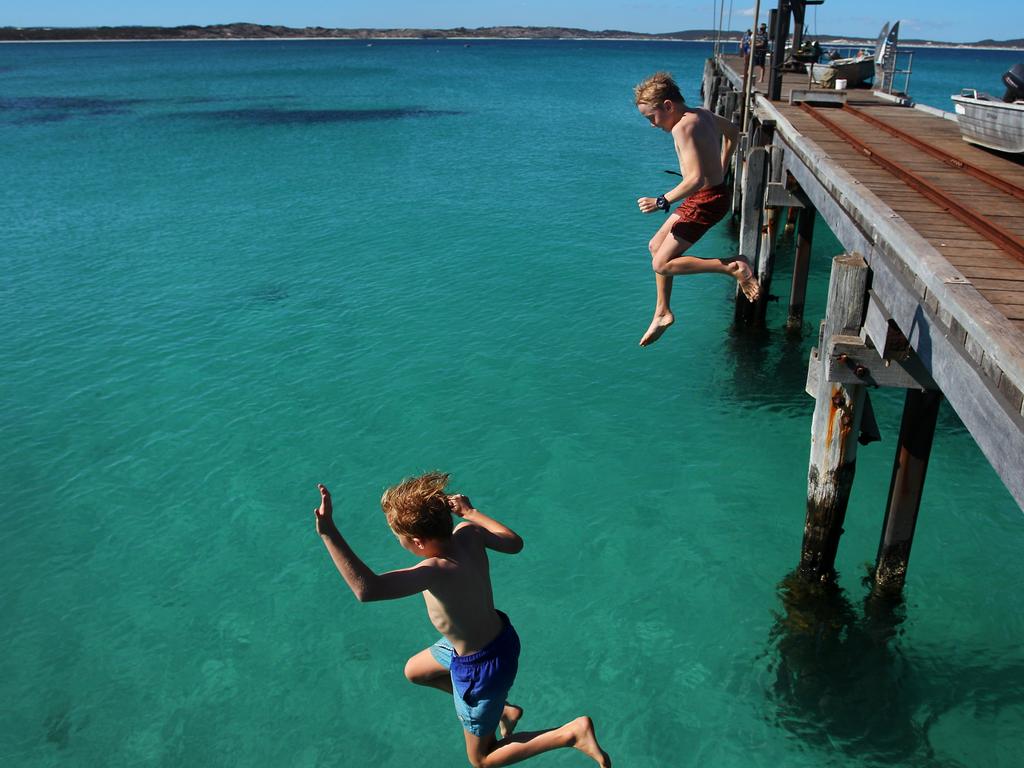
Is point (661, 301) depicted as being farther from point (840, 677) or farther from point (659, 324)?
point (840, 677)

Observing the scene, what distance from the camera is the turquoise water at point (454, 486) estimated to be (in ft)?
22.3

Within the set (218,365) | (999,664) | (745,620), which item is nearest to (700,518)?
(745,620)

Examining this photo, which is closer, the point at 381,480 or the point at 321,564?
the point at 321,564

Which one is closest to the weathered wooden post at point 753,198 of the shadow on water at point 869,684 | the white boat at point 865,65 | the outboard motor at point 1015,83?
the outboard motor at point 1015,83

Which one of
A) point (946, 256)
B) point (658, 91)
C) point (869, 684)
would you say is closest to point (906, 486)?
point (869, 684)

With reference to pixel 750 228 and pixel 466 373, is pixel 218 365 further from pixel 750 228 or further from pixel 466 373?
pixel 750 228

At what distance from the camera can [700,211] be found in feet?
21.4

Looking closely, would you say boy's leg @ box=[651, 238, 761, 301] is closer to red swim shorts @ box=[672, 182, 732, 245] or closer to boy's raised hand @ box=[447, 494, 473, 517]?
red swim shorts @ box=[672, 182, 732, 245]

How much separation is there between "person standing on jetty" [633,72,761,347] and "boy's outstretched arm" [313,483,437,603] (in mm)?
3239

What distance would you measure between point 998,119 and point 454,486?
750cm

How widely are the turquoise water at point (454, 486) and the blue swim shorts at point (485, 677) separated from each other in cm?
252

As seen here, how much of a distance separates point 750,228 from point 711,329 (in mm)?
2785

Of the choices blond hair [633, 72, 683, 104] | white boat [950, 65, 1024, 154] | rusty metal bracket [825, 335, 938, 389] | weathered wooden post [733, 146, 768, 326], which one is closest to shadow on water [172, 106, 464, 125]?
weathered wooden post [733, 146, 768, 326]

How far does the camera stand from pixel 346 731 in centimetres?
677
